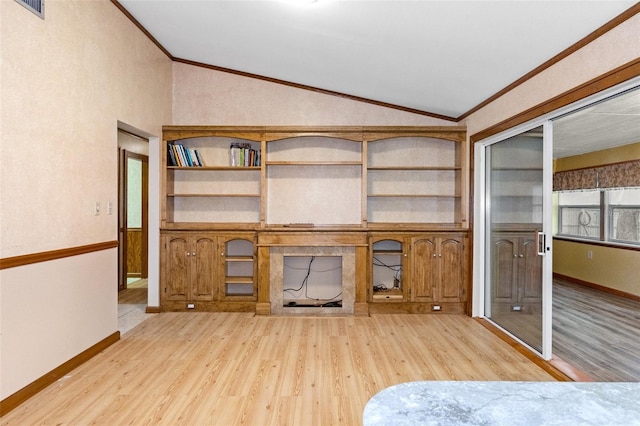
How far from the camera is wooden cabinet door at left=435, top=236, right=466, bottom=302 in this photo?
4254mm

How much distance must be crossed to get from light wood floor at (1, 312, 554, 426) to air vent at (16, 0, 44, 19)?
2526 mm

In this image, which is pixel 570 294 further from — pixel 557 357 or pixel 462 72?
pixel 462 72

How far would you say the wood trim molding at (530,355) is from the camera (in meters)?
2.63

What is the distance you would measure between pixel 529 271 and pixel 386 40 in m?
2.33

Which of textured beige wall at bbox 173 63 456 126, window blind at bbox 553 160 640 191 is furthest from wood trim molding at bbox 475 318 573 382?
window blind at bbox 553 160 640 191

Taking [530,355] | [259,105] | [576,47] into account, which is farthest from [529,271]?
[259,105]

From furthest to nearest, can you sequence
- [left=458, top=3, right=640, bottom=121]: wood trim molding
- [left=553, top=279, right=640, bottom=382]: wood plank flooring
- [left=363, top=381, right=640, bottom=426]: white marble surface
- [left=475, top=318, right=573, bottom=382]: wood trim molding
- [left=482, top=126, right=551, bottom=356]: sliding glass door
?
[left=482, top=126, right=551, bottom=356]: sliding glass door < [left=553, top=279, right=640, bottom=382]: wood plank flooring < [left=475, top=318, right=573, bottom=382]: wood trim molding < [left=458, top=3, right=640, bottom=121]: wood trim molding < [left=363, top=381, right=640, bottom=426]: white marble surface

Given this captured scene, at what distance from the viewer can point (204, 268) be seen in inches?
168

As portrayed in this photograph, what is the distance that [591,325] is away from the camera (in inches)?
152

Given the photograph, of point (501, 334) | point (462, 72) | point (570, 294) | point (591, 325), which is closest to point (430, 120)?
point (462, 72)

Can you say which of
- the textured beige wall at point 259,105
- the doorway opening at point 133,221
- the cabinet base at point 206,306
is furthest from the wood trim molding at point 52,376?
the textured beige wall at point 259,105

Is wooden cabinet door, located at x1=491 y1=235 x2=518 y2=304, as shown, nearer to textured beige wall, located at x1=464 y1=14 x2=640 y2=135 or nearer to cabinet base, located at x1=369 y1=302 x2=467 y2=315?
cabinet base, located at x1=369 y1=302 x2=467 y2=315

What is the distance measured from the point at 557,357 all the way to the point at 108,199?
160 inches

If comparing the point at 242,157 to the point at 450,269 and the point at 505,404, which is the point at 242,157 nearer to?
the point at 450,269
